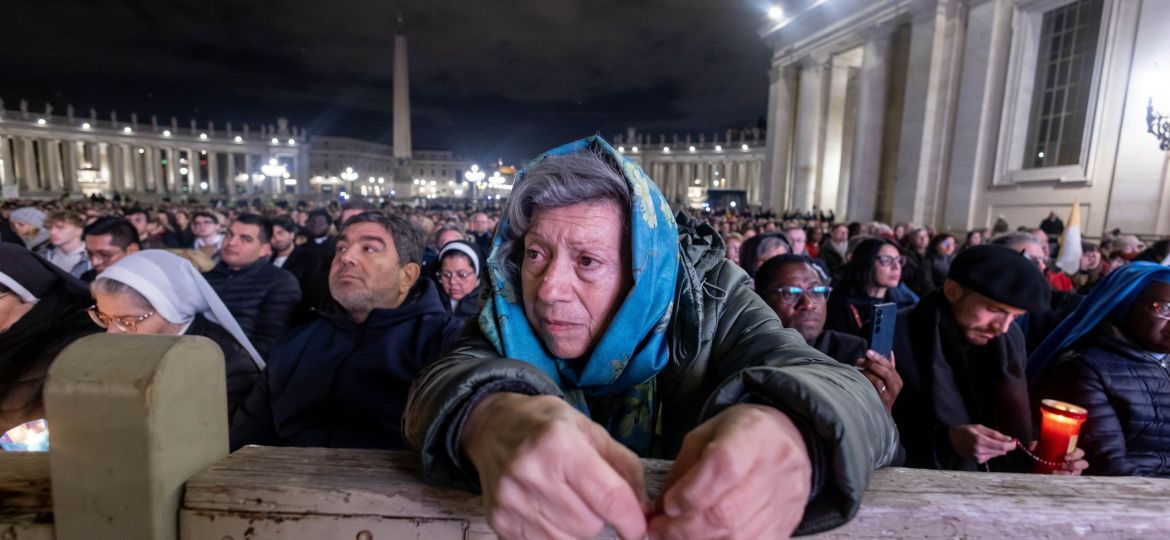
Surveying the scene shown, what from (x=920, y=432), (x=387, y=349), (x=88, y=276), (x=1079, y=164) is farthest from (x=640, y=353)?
(x=1079, y=164)

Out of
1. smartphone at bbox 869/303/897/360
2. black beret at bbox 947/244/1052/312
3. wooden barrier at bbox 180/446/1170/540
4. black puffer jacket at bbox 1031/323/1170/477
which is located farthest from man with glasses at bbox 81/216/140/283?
black puffer jacket at bbox 1031/323/1170/477

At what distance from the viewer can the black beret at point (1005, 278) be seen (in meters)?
2.51

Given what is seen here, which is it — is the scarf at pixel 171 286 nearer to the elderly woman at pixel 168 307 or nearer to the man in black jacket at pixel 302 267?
the elderly woman at pixel 168 307

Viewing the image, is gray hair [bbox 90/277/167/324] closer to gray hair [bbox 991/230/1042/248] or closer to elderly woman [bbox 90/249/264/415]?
elderly woman [bbox 90/249/264/415]

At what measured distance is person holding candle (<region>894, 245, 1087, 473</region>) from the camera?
2.54m

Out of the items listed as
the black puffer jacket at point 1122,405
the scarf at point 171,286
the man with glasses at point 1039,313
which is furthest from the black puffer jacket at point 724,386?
the man with glasses at point 1039,313

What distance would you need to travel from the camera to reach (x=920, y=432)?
267 centimetres

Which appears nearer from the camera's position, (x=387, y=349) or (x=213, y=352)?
(x=213, y=352)

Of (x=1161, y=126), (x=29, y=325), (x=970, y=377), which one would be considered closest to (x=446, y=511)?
(x=970, y=377)

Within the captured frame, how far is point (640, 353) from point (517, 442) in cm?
59

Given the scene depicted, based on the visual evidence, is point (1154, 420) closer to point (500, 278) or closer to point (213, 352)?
point (500, 278)

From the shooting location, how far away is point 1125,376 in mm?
2344

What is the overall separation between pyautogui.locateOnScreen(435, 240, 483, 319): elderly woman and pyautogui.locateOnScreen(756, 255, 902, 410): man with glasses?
262 cm

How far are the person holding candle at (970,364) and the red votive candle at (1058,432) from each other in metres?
0.39
